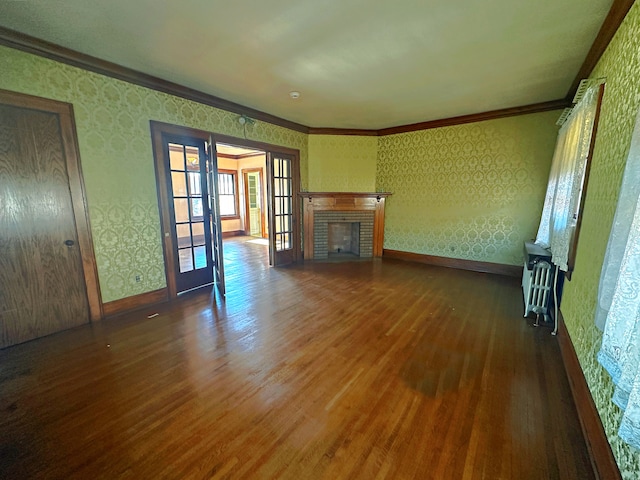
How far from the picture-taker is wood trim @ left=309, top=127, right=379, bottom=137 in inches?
222

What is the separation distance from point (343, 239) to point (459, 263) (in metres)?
2.49

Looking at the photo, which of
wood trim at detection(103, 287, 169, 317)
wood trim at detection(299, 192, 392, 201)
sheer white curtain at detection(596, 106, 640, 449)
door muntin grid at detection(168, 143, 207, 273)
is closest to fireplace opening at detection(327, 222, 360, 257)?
wood trim at detection(299, 192, 392, 201)

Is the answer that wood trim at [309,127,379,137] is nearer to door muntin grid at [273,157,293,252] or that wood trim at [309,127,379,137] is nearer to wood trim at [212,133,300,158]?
wood trim at [212,133,300,158]

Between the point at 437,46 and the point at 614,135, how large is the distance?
159 cm

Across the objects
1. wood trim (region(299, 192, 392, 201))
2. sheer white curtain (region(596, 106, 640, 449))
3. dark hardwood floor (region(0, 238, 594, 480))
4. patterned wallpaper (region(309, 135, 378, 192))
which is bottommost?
dark hardwood floor (region(0, 238, 594, 480))

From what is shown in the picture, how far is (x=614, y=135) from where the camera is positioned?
1.89 meters

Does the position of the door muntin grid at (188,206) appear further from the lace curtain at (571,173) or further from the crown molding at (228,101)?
the lace curtain at (571,173)

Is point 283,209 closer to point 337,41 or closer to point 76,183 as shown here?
point 76,183

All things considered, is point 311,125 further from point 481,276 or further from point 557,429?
point 557,429

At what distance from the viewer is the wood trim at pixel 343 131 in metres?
5.64

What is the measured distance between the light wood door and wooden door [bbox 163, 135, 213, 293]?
1032 mm

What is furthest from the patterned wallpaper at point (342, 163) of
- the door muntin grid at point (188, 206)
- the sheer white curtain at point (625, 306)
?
the sheer white curtain at point (625, 306)

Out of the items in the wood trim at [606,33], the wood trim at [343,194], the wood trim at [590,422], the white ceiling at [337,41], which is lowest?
the wood trim at [590,422]

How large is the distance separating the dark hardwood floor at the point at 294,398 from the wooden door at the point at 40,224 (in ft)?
0.94
